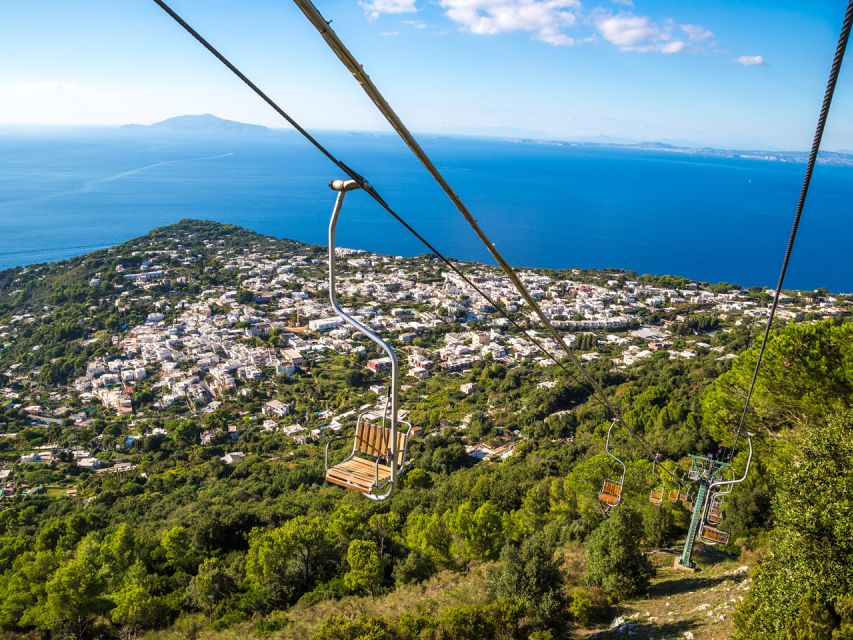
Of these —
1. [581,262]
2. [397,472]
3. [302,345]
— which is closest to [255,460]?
[302,345]

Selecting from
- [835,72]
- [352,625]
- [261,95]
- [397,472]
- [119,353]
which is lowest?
[119,353]

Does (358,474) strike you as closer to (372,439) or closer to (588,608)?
(372,439)

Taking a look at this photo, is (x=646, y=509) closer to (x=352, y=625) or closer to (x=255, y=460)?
(x=352, y=625)

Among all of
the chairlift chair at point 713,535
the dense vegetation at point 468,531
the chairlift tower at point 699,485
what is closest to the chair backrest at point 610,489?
the dense vegetation at point 468,531

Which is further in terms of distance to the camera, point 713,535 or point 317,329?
point 317,329

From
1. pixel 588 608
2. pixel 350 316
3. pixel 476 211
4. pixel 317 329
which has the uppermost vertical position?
pixel 476 211

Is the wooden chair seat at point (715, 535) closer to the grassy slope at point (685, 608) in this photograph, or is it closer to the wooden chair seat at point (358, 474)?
the grassy slope at point (685, 608)

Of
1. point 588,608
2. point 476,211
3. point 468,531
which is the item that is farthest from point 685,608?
point 476,211
